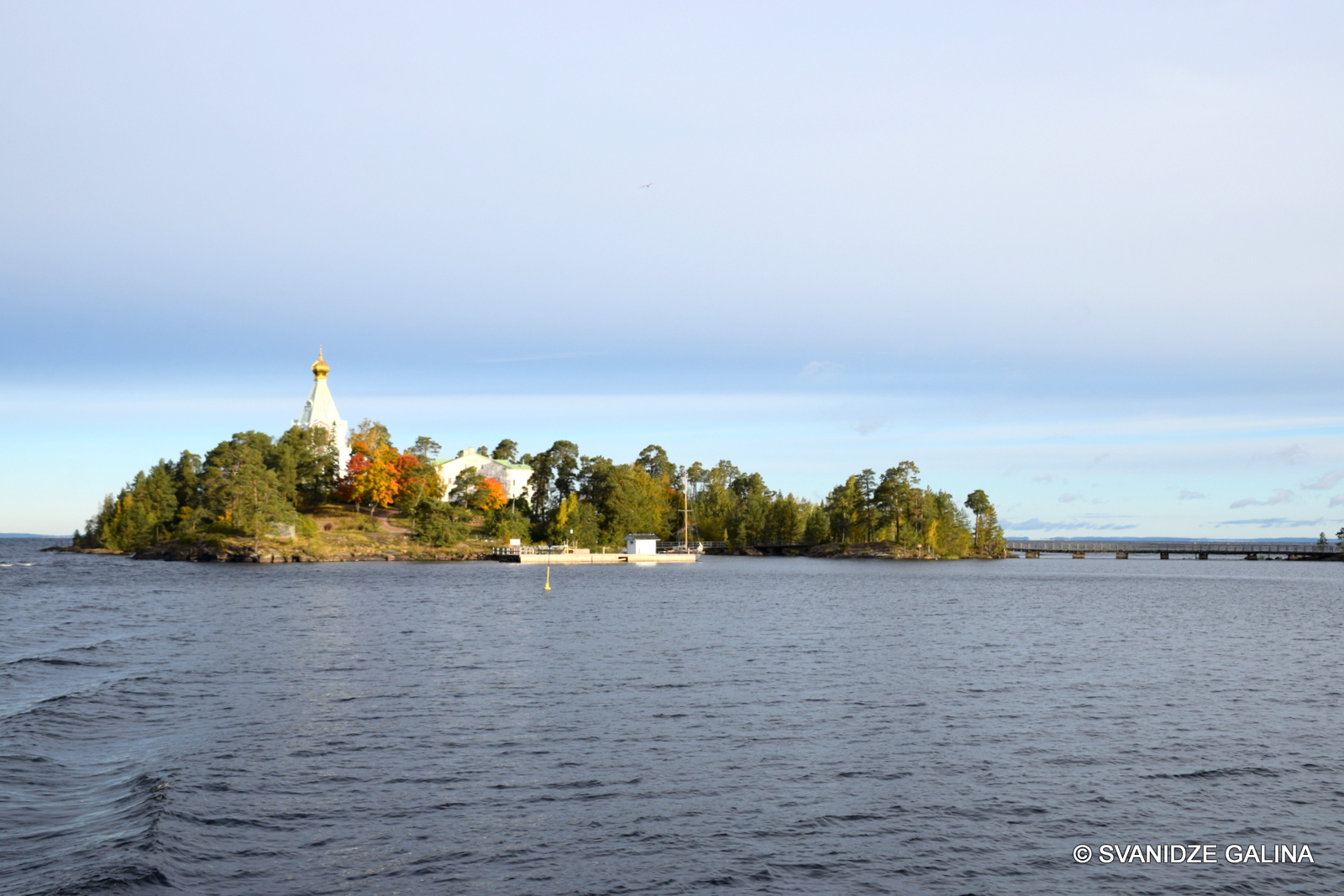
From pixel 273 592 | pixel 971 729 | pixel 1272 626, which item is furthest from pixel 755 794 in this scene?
pixel 273 592

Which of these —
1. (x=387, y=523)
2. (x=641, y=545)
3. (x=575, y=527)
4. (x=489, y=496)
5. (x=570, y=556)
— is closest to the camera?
(x=570, y=556)

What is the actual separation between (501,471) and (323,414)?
4166 centimetres

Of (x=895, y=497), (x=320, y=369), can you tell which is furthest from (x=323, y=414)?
(x=895, y=497)

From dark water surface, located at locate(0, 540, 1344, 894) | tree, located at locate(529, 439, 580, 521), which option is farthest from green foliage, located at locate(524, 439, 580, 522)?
dark water surface, located at locate(0, 540, 1344, 894)

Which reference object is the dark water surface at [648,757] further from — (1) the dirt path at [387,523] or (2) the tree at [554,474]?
(2) the tree at [554,474]

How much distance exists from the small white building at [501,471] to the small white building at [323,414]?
91.1 ft

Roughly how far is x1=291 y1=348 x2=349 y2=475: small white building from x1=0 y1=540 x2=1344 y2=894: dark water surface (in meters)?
104

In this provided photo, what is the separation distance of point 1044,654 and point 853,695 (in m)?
16.8

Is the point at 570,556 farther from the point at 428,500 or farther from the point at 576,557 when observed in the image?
the point at 428,500

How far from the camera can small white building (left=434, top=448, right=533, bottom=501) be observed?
18162 cm

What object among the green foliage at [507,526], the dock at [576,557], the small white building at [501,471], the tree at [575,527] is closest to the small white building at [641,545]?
the dock at [576,557]

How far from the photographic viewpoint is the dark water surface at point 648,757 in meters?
16.2

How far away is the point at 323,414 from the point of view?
153125 millimetres

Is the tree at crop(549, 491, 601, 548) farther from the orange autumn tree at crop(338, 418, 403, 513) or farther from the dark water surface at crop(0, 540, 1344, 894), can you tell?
the dark water surface at crop(0, 540, 1344, 894)
